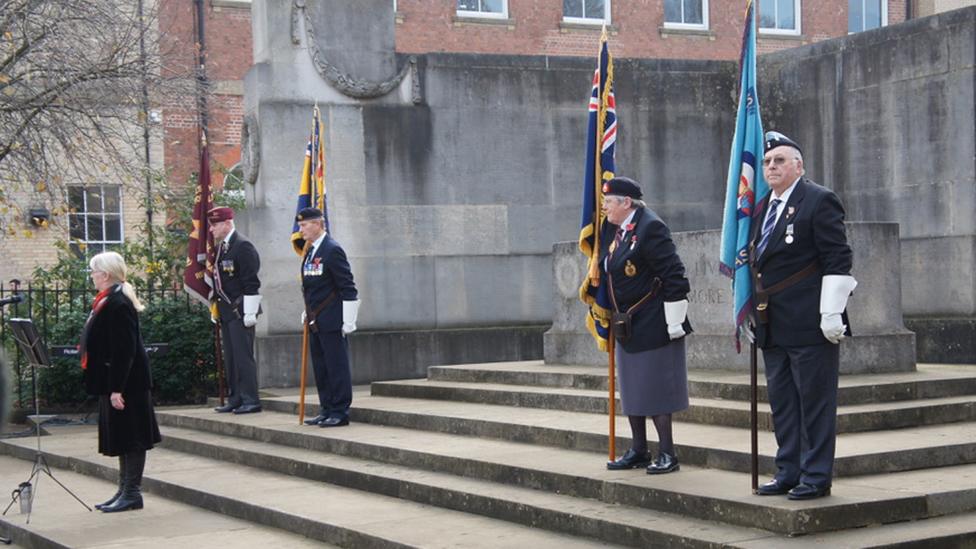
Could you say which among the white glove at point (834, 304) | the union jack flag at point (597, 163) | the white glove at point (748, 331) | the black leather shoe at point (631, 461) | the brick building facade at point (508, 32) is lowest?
the black leather shoe at point (631, 461)

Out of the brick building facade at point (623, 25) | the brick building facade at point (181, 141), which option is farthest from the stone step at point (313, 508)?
the brick building facade at point (623, 25)

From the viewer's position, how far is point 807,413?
6.93 m

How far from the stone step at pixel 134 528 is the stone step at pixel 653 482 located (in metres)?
1.32

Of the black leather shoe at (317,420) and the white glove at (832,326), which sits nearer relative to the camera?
the white glove at (832,326)

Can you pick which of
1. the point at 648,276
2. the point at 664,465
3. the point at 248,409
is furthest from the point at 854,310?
the point at 248,409

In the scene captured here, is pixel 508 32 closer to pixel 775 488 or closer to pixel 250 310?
pixel 250 310

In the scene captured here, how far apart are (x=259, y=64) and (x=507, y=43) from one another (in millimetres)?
18581

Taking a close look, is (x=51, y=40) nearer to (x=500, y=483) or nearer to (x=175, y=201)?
(x=175, y=201)

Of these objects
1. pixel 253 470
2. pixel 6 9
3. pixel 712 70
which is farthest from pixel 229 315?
pixel 712 70

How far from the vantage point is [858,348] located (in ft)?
33.0

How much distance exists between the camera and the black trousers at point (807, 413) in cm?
689

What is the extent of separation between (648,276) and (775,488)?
1.75m

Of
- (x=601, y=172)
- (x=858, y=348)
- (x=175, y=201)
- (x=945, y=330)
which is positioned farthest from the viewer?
(x=175, y=201)

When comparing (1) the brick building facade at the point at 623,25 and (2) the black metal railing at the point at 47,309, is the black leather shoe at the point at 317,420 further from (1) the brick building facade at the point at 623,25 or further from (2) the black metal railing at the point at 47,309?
(1) the brick building facade at the point at 623,25
